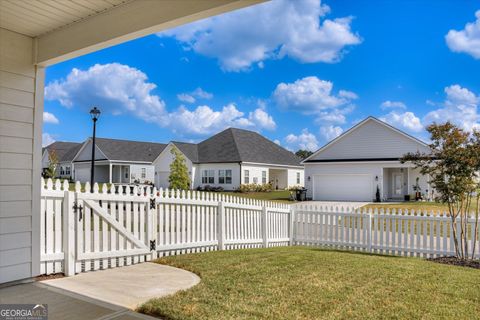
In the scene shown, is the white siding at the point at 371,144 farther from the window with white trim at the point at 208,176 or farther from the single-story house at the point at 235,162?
the window with white trim at the point at 208,176

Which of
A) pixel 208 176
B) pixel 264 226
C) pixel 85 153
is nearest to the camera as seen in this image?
pixel 264 226

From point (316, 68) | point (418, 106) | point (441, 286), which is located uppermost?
point (316, 68)

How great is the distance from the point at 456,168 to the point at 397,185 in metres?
22.5

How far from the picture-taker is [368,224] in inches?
397

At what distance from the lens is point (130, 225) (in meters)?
6.64

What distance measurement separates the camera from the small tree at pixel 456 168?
8.55 m

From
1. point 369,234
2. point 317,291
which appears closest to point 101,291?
point 317,291

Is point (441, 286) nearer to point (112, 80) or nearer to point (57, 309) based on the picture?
point (57, 309)

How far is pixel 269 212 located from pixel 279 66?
2465cm

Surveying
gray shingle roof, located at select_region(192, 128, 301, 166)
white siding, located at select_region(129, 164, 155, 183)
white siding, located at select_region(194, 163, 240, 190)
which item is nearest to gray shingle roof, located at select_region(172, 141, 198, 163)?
gray shingle roof, located at select_region(192, 128, 301, 166)

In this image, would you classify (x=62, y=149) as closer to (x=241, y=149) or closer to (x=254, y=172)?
(x=241, y=149)

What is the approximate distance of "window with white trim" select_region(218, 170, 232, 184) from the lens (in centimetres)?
3697

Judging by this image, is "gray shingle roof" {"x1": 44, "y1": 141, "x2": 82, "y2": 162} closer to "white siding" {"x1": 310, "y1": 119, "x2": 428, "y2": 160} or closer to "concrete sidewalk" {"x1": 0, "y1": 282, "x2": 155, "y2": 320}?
"white siding" {"x1": 310, "y1": 119, "x2": 428, "y2": 160}

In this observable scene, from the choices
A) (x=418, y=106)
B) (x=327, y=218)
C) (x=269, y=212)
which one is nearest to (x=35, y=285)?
(x=269, y=212)
